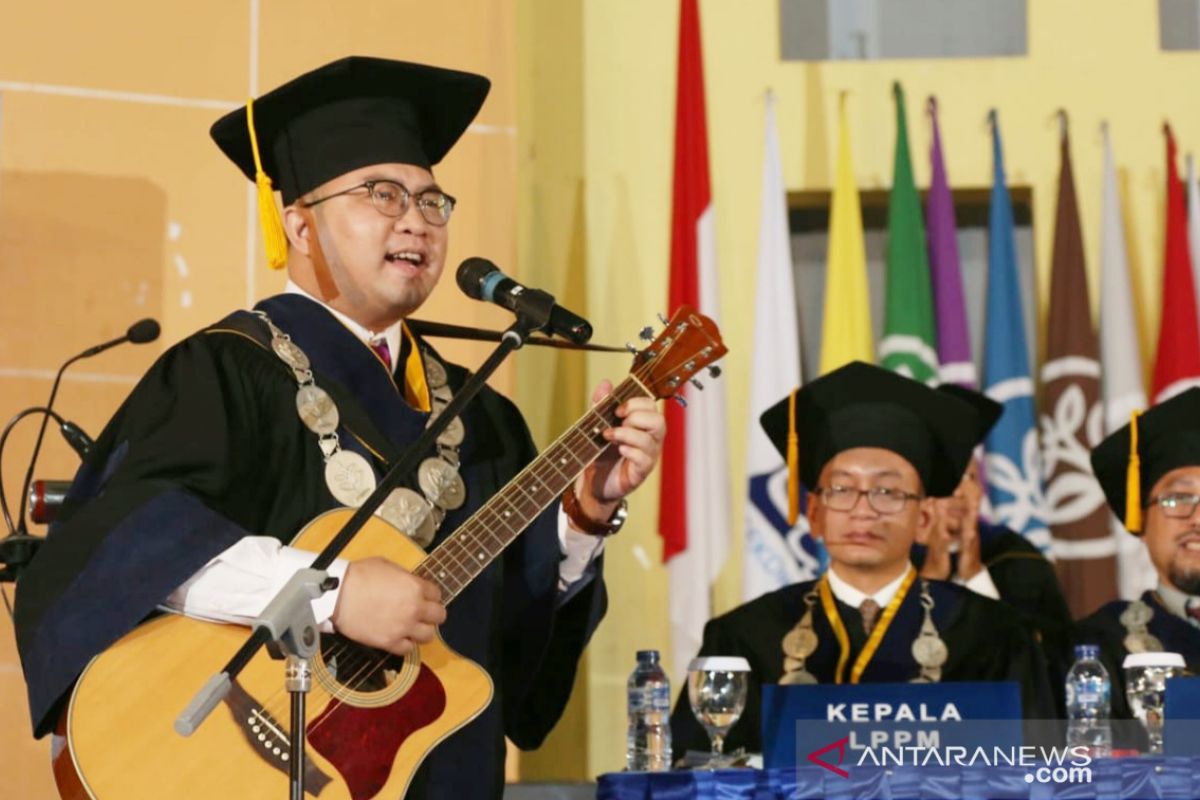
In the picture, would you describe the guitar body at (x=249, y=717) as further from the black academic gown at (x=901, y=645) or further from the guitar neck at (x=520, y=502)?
the black academic gown at (x=901, y=645)

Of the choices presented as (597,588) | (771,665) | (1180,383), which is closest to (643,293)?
Answer: (1180,383)

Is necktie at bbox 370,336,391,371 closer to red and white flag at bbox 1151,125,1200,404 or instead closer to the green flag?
the green flag

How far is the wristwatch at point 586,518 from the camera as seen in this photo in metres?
3.55

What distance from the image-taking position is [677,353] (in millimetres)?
3498

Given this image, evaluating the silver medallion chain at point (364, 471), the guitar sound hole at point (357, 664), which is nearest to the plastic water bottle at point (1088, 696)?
the silver medallion chain at point (364, 471)

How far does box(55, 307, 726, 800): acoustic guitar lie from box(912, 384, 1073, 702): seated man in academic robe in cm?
285

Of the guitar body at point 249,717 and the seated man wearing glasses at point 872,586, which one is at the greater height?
the seated man wearing glasses at point 872,586

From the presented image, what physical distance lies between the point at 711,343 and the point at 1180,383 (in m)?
3.93

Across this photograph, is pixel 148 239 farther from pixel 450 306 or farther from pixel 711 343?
pixel 711 343

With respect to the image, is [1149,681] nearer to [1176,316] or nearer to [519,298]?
[519,298]

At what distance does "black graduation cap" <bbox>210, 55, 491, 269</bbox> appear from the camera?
144 inches

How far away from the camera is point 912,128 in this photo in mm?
7375

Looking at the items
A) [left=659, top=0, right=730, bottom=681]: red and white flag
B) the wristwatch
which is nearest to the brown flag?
[left=659, top=0, right=730, bottom=681]: red and white flag

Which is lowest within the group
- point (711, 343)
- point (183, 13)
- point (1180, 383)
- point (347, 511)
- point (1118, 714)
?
point (1118, 714)
